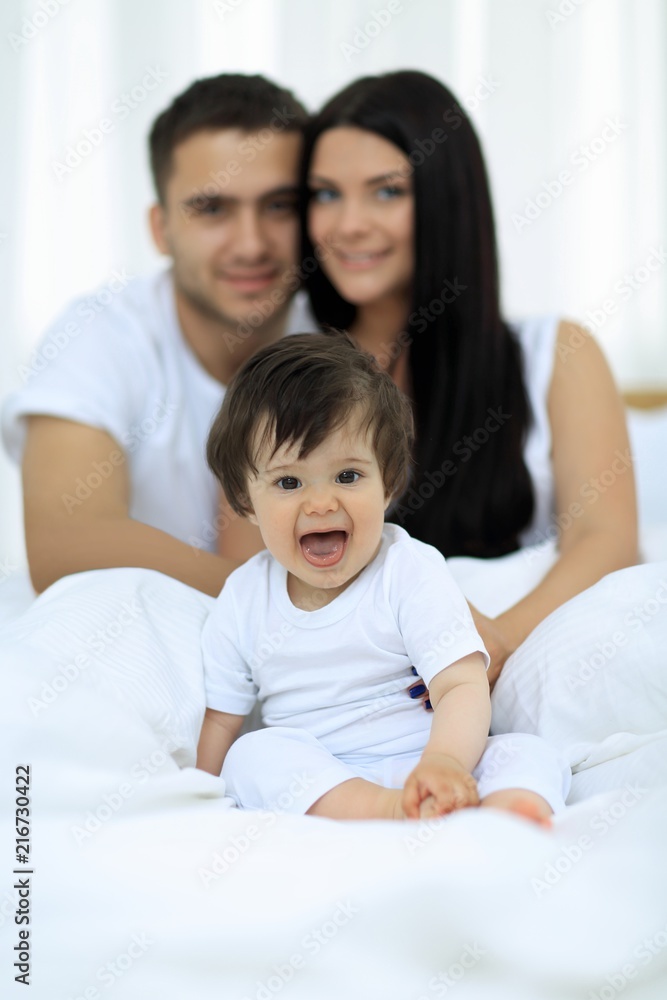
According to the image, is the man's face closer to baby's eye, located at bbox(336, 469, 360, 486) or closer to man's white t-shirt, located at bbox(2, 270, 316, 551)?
man's white t-shirt, located at bbox(2, 270, 316, 551)

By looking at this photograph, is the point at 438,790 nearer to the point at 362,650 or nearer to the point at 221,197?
the point at 362,650

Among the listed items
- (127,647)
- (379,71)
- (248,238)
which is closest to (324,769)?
(127,647)

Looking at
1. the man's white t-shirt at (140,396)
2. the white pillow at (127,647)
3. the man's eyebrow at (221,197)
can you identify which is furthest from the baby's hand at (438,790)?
the man's eyebrow at (221,197)

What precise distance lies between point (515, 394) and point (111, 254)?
1.51 metres

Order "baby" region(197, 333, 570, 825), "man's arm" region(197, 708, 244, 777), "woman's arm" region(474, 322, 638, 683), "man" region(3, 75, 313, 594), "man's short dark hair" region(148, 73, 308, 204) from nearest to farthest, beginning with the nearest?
Result: "baby" region(197, 333, 570, 825)
"man's arm" region(197, 708, 244, 777)
"woman's arm" region(474, 322, 638, 683)
"man" region(3, 75, 313, 594)
"man's short dark hair" region(148, 73, 308, 204)

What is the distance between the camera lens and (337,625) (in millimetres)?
998

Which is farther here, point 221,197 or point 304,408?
point 221,197

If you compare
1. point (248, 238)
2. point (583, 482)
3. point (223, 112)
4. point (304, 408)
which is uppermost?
point (223, 112)

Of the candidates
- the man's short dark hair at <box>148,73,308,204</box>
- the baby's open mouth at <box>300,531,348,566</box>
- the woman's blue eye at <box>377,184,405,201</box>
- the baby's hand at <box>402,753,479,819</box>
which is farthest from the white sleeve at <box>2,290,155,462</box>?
the baby's hand at <box>402,753,479,819</box>

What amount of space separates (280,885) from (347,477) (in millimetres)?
384

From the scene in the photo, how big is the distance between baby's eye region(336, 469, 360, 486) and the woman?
662 millimetres

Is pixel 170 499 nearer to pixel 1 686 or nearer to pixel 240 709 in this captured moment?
pixel 240 709

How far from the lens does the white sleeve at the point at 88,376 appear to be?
161 cm

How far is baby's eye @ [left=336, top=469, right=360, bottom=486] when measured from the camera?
954mm
